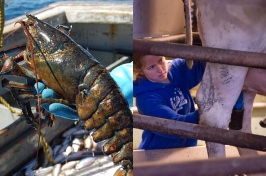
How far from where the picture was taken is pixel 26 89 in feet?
3.71

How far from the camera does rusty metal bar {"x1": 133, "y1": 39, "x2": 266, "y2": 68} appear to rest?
23.8 inches

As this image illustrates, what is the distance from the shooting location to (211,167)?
40 cm

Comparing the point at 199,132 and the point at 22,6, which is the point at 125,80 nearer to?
the point at 199,132

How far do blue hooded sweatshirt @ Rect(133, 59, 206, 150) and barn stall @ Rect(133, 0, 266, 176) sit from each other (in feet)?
0.13

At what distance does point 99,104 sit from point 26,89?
0.28 m

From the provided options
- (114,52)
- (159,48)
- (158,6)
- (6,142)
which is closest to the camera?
(159,48)

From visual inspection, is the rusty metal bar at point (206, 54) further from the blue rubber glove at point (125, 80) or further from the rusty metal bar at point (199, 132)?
the blue rubber glove at point (125, 80)

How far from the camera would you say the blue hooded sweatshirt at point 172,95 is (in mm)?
722

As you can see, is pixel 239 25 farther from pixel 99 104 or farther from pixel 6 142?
pixel 6 142

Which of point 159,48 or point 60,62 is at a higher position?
point 159,48

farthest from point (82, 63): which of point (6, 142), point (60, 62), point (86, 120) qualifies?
point (6, 142)

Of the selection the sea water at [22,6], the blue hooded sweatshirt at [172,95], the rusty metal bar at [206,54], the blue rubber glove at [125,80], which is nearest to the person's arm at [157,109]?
the blue hooded sweatshirt at [172,95]

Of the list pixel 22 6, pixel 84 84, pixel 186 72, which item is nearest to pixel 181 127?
pixel 186 72

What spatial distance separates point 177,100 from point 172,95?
0.08 feet
